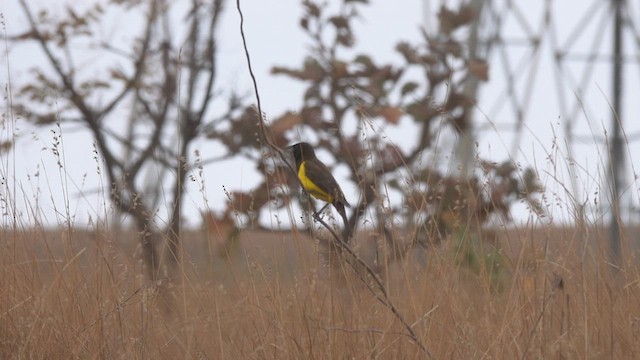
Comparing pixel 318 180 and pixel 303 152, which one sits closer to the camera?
pixel 318 180

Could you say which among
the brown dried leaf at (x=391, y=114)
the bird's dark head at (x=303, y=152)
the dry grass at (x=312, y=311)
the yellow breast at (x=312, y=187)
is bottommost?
Answer: the dry grass at (x=312, y=311)

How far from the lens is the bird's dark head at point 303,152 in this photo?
17.4 ft

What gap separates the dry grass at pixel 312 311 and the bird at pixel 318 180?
92cm

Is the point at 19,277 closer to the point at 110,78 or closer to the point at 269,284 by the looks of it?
the point at 269,284

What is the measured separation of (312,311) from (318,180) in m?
1.46

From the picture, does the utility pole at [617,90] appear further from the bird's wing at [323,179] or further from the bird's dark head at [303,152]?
the bird's wing at [323,179]

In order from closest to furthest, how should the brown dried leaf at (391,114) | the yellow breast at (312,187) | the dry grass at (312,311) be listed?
1. the dry grass at (312,311)
2. the yellow breast at (312,187)
3. the brown dried leaf at (391,114)

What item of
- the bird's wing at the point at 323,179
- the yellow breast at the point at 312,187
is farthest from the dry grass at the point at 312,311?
the yellow breast at the point at 312,187

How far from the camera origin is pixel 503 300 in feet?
13.7

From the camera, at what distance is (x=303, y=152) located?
17.5ft

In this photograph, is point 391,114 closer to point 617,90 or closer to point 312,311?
point 312,311

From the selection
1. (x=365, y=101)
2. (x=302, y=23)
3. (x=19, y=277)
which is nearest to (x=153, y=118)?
(x=302, y=23)

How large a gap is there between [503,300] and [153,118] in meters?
4.67

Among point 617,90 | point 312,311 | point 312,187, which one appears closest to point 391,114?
point 312,187
